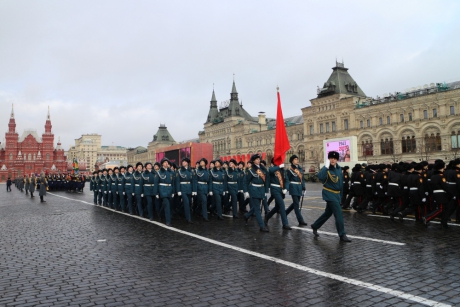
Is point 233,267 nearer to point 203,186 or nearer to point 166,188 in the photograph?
point 166,188

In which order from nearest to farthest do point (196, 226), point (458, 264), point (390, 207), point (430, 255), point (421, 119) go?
point (458, 264)
point (430, 255)
point (196, 226)
point (390, 207)
point (421, 119)

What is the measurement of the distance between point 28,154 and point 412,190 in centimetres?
11384

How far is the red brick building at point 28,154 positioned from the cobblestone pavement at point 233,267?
102 metres

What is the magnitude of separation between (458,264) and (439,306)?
6.65 ft

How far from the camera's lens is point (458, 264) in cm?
557

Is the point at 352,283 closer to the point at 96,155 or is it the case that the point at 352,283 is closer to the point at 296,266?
the point at 296,266

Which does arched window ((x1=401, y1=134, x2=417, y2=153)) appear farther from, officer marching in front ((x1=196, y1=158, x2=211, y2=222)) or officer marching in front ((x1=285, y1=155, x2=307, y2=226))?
officer marching in front ((x1=196, y1=158, x2=211, y2=222))

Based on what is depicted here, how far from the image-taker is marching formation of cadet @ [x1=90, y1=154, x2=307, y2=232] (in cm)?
934

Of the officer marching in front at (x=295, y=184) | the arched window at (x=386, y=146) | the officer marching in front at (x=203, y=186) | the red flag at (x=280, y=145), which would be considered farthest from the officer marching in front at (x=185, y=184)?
the arched window at (x=386, y=146)

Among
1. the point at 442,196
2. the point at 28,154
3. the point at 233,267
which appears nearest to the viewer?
the point at 233,267

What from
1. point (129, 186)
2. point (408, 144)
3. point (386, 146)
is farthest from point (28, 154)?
point (129, 186)

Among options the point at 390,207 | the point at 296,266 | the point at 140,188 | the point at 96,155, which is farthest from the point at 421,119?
the point at 96,155

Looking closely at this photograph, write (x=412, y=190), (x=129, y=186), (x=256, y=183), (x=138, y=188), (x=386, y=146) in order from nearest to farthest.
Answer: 1. (x=256, y=183)
2. (x=412, y=190)
3. (x=138, y=188)
4. (x=129, y=186)
5. (x=386, y=146)

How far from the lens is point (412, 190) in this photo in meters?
9.95
